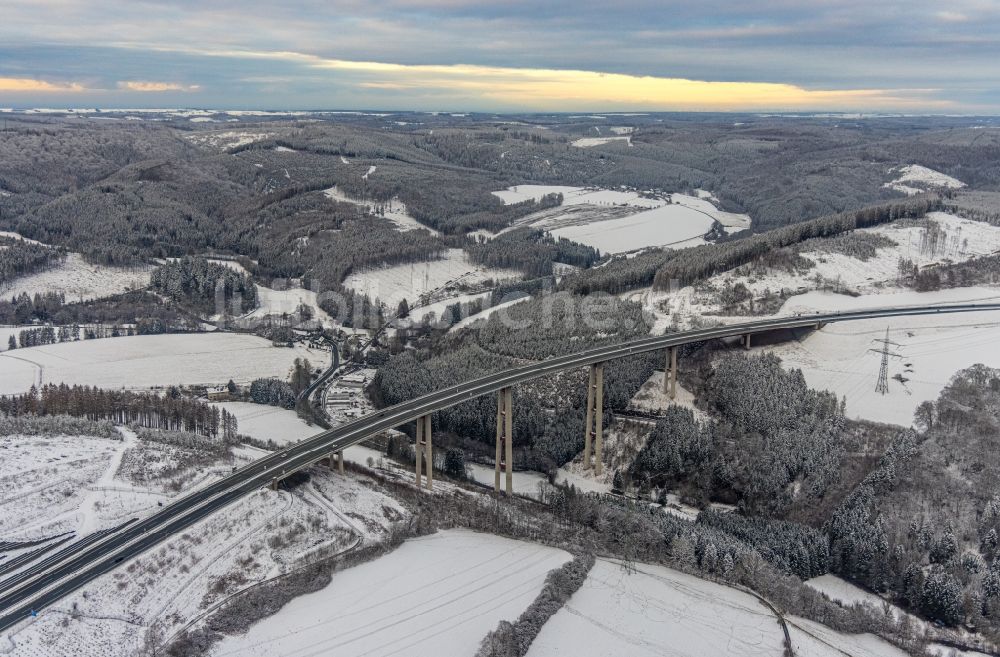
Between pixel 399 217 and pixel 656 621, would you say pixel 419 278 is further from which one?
pixel 656 621

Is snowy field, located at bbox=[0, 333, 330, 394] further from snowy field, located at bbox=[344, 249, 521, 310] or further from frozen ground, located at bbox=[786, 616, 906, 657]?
frozen ground, located at bbox=[786, 616, 906, 657]

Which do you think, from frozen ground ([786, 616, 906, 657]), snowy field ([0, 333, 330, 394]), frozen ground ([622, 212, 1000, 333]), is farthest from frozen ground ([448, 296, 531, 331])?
frozen ground ([786, 616, 906, 657])

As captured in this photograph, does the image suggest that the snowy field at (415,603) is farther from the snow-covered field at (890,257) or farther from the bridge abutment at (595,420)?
the snow-covered field at (890,257)

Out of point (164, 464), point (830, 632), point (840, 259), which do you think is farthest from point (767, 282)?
point (164, 464)

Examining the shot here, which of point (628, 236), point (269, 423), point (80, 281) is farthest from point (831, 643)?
point (628, 236)

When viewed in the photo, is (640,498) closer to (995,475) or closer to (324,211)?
(995,475)

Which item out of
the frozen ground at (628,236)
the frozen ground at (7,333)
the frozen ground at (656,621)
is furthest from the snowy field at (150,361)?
the frozen ground at (628,236)
